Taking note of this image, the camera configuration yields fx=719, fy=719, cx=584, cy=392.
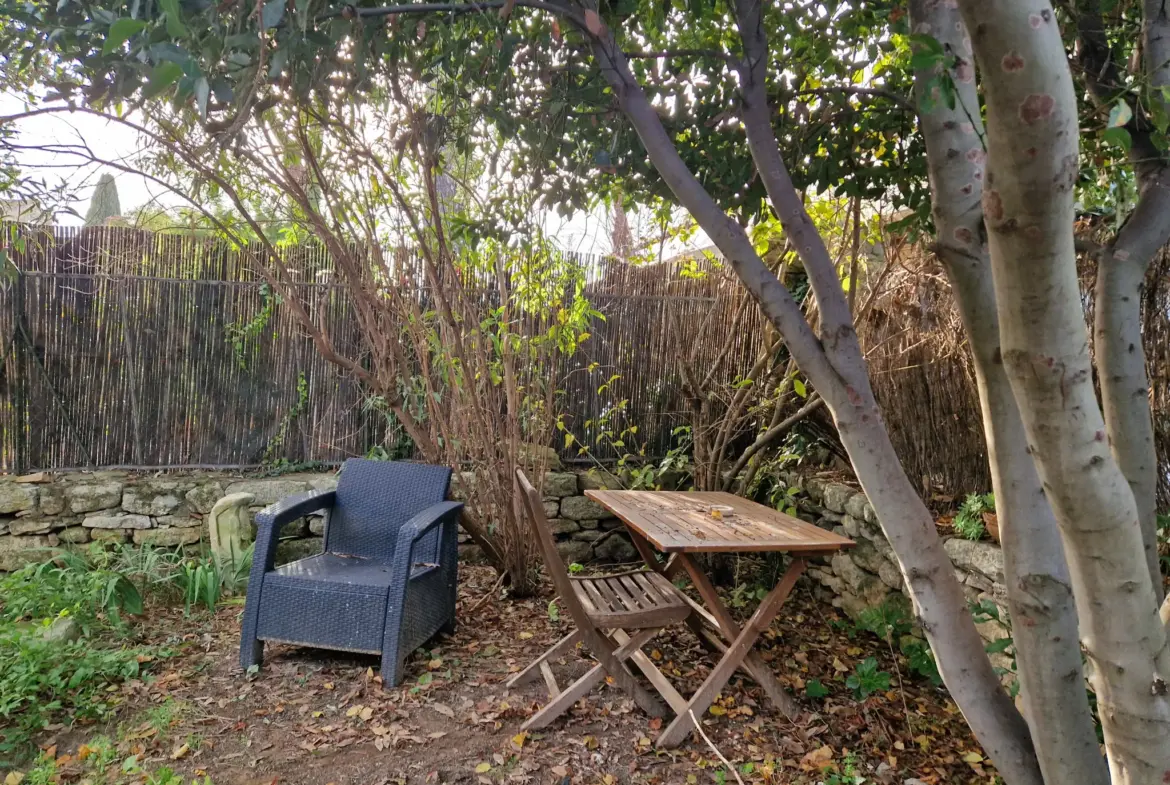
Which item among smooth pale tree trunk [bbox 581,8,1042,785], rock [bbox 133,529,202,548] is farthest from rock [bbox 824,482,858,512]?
rock [bbox 133,529,202,548]

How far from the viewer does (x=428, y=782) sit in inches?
95.3

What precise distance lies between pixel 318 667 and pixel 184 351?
291 centimetres

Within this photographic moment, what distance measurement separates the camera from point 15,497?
4.61 meters

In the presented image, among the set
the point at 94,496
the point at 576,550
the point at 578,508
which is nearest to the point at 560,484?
the point at 578,508

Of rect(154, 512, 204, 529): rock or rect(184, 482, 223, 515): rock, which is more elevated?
rect(184, 482, 223, 515): rock

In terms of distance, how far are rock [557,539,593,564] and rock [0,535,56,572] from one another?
3319 millimetres

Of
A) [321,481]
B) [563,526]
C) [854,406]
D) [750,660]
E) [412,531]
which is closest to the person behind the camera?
[854,406]

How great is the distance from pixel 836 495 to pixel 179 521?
14.1 feet

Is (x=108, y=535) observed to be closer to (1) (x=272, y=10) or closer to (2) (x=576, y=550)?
(2) (x=576, y=550)

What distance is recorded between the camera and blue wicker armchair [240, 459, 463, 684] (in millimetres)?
3070

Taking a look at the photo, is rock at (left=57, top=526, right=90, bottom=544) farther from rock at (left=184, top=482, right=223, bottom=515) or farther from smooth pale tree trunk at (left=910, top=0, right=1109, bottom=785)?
smooth pale tree trunk at (left=910, top=0, right=1109, bottom=785)

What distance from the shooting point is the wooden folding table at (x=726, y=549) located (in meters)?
2.68

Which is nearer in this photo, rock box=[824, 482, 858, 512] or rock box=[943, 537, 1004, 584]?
rock box=[943, 537, 1004, 584]

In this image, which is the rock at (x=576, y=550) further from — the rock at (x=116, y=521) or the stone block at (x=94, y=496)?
the stone block at (x=94, y=496)
